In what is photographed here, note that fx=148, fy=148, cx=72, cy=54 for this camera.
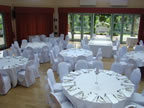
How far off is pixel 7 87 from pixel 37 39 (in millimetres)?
6056

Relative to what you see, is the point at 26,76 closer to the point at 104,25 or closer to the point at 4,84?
the point at 4,84

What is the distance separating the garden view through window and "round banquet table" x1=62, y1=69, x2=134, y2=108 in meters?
10.6

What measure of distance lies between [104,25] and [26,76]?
11704 mm

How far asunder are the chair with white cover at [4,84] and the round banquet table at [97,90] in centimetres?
220

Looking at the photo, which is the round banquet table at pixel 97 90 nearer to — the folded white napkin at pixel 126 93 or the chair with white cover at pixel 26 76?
the folded white napkin at pixel 126 93

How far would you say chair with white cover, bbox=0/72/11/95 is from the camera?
486 centimetres

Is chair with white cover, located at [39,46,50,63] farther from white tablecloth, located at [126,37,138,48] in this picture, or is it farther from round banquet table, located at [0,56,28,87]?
white tablecloth, located at [126,37,138,48]

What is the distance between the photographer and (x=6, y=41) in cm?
1175

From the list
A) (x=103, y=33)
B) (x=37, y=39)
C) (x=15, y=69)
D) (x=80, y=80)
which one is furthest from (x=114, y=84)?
(x=103, y=33)

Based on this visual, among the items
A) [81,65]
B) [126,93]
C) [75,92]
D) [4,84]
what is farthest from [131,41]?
[4,84]

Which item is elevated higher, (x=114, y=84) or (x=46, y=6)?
(x=46, y=6)

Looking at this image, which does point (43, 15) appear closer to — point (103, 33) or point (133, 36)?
point (103, 33)

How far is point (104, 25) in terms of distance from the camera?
15297mm

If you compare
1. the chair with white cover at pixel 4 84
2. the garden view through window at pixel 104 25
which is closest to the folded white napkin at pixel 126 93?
the chair with white cover at pixel 4 84
